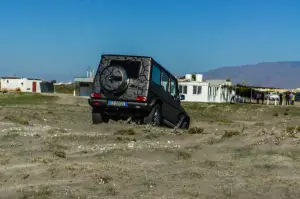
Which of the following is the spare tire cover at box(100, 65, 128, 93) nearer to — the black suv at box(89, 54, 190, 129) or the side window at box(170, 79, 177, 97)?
the black suv at box(89, 54, 190, 129)

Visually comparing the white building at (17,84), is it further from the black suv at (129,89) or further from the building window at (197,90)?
the black suv at (129,89)

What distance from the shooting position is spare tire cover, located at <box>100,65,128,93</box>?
1592 cm

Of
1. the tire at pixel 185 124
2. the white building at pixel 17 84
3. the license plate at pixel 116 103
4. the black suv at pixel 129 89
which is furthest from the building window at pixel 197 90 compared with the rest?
the license plate at pixel 116 103

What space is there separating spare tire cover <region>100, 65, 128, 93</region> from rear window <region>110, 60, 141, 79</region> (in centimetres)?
25

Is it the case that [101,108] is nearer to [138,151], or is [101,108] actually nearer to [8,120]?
[8,120]

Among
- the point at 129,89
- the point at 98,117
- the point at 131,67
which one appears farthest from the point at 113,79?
the point at 98,117

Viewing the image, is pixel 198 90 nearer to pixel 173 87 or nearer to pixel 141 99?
pixel 173 87

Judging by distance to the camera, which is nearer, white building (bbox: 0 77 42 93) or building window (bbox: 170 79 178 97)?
building window (bbox: 170 79 178 97)

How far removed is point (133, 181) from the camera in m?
7.49

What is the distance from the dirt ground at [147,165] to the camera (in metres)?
6.96

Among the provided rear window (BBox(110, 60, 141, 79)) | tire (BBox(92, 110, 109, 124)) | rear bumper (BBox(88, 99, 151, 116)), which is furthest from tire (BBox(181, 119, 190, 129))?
→ rear window (BBox(110, 60, 141, 79))

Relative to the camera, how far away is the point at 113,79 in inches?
631

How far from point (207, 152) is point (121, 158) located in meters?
2.05

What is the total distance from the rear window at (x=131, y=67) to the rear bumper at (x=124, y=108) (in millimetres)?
875
